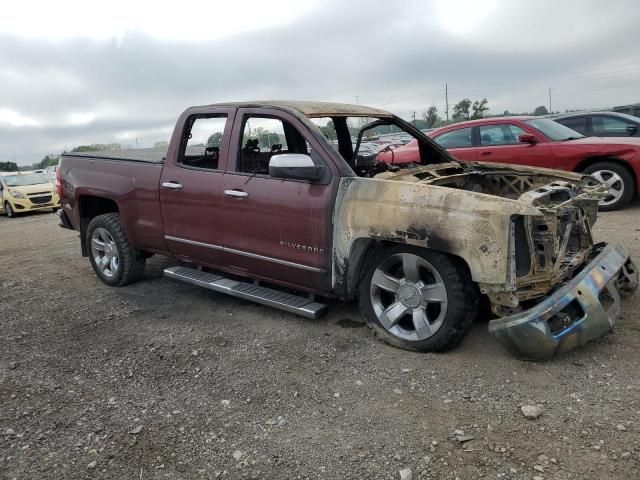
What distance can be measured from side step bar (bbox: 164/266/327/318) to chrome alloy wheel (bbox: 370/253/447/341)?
0.54 m

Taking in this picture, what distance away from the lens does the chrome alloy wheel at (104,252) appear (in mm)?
5637

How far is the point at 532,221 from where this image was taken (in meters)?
3.26

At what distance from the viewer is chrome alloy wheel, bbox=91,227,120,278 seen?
564 centimetres

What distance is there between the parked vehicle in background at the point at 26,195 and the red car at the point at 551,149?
1237 centimetres

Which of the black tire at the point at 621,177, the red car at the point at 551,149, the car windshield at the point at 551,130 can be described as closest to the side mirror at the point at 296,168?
the red car at the point at 551,149

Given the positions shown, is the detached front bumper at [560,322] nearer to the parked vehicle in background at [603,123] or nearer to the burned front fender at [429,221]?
the burned front fender at [429,221]

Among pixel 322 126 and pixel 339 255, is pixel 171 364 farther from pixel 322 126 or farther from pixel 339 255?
pixel 322 126

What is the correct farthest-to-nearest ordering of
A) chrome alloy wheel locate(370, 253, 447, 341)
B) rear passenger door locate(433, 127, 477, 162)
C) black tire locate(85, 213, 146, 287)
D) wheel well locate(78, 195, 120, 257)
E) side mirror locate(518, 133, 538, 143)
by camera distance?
rear passenger door locate(433, 127, 477, 162) < side mirror locate(518, 133, 538, 143) < wheel well locate(78, 195, 120, 257) < black tire locate(85, 213, 146, 287) < chrome alloy wheel locate(370, 253, 447, 341)

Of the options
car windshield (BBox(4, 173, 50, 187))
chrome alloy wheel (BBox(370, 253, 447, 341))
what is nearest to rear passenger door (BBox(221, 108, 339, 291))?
chrome alloy wheel (BBox(370, 253, 447, 341))

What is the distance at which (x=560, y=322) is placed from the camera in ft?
10.7

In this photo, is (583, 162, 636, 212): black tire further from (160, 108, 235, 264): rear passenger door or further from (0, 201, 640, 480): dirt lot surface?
(160, 108, 235, 264): rear passenger door

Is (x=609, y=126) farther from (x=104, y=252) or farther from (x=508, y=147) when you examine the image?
(x=104, y=252)

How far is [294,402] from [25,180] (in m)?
16.4

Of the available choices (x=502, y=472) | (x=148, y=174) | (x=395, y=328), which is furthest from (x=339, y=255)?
(x=148, y=174)
